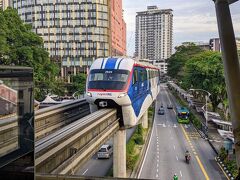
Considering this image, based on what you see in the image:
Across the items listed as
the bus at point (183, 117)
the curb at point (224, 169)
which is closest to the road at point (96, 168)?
the curb at point (224, 169)

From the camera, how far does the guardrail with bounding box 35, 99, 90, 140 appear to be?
52.4 feet

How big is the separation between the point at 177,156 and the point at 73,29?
5566cm

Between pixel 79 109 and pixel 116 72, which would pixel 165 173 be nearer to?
pixel 79 109

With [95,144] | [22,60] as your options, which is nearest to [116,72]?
[95,144]

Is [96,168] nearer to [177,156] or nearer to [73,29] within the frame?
[177,156]

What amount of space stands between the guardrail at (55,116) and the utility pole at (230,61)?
11223mm

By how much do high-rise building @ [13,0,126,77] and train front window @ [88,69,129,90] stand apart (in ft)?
194

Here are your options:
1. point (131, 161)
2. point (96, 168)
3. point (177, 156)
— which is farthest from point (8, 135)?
point (177, 156)

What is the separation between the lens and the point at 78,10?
77.9 m

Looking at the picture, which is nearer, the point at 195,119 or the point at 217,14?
the point at 217,14

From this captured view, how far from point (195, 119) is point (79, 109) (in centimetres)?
2398

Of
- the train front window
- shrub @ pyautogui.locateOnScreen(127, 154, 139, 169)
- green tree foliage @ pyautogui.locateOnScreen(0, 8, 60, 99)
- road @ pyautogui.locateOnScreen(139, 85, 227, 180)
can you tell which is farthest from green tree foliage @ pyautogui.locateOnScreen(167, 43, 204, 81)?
the train front window

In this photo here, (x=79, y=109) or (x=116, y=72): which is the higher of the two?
(x=116, y=72)

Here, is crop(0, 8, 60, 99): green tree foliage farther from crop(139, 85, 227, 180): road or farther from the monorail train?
the monorail train
